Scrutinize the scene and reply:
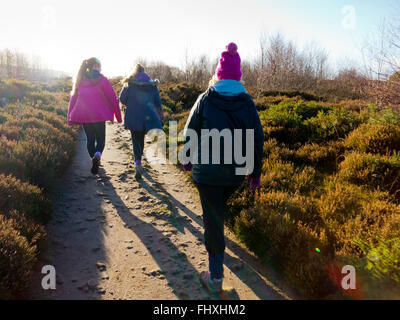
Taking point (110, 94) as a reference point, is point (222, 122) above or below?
below

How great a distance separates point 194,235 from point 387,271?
229 cm

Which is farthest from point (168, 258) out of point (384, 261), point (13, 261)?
point (384, 261)

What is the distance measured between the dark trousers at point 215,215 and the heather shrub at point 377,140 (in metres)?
4.51

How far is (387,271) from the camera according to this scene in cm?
253

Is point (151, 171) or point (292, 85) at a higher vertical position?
point (292, 85)

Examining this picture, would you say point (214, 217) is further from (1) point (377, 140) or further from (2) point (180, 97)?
(2) point (180, 97)

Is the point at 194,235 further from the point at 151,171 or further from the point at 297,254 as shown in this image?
the point at 151,171

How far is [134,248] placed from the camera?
3.40 metres

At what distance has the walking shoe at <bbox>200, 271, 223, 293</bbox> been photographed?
2643 millimetres

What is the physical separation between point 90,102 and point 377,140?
6066mm

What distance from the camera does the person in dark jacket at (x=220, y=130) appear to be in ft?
7.62

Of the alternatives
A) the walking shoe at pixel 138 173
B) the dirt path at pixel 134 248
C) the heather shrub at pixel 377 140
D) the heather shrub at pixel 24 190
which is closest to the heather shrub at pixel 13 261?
the heather shrub at pixel 24 190

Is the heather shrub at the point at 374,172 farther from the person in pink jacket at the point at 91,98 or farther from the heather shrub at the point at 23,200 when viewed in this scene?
the heather shrub at the point at 23,200

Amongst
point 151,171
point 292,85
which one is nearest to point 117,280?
point 151,171
